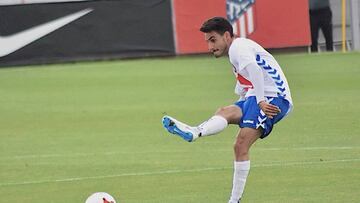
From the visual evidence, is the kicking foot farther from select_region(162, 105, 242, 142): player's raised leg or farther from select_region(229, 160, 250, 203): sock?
select_region(229, 160, 250, 203): sock

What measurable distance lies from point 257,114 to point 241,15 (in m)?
16.2

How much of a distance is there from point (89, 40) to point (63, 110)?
6544 mm

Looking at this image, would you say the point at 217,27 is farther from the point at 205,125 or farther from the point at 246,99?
the point at 205,125

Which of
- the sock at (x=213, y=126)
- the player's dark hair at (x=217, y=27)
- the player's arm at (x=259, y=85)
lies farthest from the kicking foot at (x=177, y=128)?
the player's dark hair at (x=217, y=27)

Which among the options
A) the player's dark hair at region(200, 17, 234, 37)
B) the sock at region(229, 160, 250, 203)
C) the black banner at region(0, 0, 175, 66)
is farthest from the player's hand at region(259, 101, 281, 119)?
the black banner at region(0, 0, 175, 66)

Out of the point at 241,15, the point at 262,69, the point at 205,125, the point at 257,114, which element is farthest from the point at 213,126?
the point at 241,15

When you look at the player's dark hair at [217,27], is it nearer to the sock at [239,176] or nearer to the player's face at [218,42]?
the player's face at [218,42]

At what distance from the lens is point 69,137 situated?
54.5ft

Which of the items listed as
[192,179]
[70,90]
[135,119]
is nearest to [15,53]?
[70,90]

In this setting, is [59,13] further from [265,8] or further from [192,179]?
[192,179]

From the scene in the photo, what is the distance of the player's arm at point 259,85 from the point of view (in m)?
10.4

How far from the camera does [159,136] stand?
54.1ft

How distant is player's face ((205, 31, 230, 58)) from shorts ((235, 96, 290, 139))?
0.55 metres

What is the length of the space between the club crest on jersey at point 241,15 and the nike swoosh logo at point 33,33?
3642 mm
